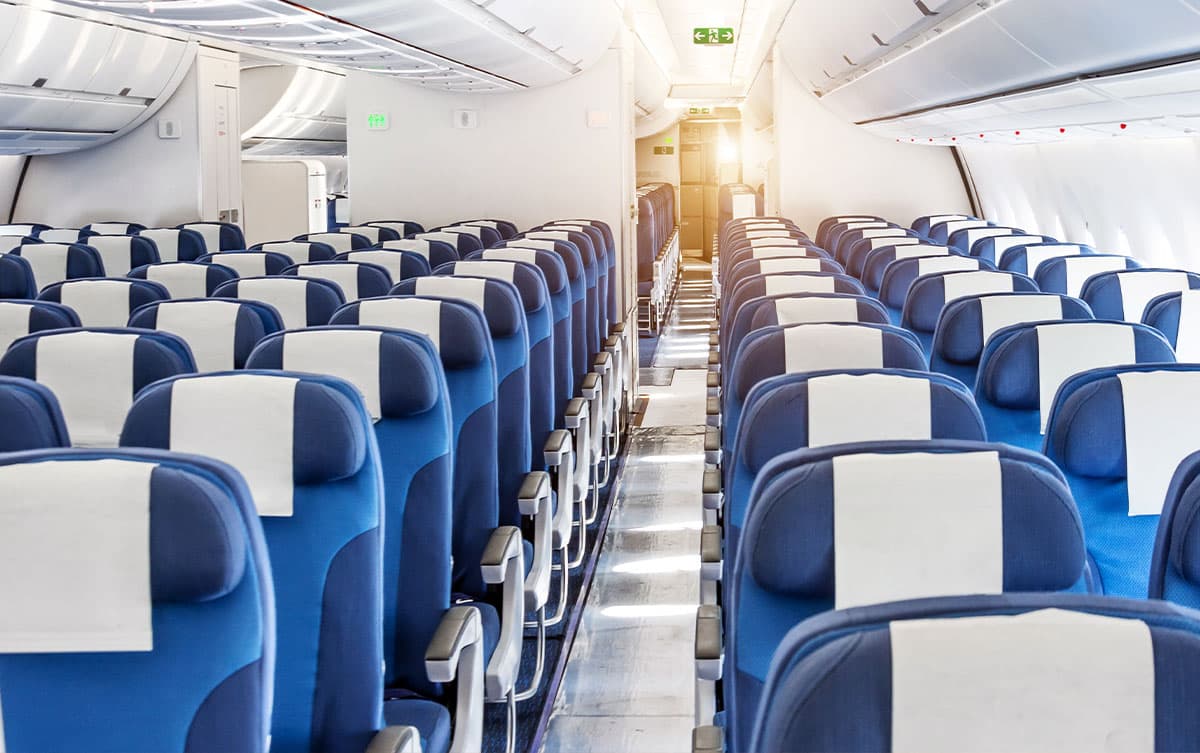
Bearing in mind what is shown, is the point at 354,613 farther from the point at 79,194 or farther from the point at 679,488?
the point at 79,194

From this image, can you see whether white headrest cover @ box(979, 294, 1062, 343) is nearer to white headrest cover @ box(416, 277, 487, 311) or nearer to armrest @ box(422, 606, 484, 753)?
white headrest cover @ box(416, 277, 487, 311)

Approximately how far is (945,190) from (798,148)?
188cm

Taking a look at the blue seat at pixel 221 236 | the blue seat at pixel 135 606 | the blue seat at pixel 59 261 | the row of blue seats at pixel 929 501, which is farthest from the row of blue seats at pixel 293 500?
the blue seat at pixel 221 236

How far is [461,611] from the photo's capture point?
3.00 metres

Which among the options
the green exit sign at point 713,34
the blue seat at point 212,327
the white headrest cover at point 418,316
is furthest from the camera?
the green exit sign at point 713,34

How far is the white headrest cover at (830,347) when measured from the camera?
11.6ft

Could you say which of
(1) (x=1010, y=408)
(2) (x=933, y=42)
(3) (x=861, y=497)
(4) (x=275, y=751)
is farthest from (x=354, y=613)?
(2) (x=933, y=42)

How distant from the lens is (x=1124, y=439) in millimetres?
2750

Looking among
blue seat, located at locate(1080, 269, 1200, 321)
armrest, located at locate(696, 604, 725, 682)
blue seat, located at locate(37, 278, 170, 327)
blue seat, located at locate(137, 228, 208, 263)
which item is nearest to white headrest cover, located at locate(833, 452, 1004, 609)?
armrest, located at locate(696, 604, 725, 682)

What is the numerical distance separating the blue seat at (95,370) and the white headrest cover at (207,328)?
2.30ft

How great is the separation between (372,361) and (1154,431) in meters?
1.83

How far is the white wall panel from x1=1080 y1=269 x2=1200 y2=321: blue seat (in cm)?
275

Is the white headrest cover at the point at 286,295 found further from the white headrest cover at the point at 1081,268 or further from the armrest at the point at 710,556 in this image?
the white headrest cover at the point at 1081,268

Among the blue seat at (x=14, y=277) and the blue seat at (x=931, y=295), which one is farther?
the blue seat at (x=14, y=277)
